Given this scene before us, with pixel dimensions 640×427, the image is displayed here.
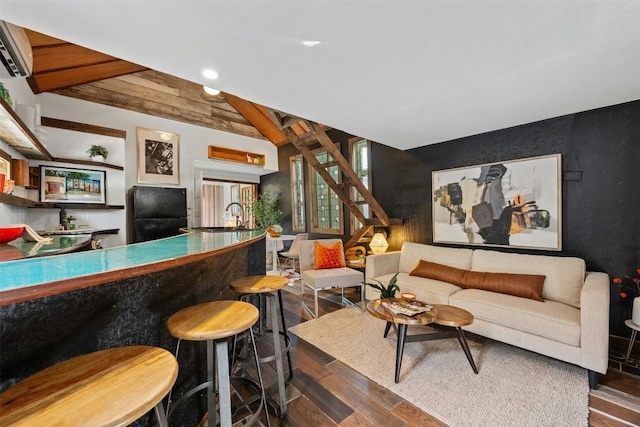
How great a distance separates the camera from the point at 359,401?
1724 mm

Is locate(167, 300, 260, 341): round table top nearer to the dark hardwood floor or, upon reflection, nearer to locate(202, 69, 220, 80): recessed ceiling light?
the dark hardwood floor

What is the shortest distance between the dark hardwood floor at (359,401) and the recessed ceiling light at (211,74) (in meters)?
2.30

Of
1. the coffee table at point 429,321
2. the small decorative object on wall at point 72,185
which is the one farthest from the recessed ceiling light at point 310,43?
the small decorative object on wall at point 72,185

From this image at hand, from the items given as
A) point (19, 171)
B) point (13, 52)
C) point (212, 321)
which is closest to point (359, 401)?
point (212, 321)

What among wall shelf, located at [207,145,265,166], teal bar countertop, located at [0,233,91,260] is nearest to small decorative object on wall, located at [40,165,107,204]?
wall shelf, located at [207,145,265,166]

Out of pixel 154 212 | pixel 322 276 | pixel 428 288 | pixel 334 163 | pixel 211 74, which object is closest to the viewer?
pixel 211 74

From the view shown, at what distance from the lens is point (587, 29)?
4.57 ft

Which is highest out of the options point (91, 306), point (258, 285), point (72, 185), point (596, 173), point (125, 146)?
point (125, 146)

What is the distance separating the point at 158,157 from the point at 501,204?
18.1 ft

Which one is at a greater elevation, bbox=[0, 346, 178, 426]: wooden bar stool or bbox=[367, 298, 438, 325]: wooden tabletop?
bbox=[0, 346, 178, 426]: wooden bar stool

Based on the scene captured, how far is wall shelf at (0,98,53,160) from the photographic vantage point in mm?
1891

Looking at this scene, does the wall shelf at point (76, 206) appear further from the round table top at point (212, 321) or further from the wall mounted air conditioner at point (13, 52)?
the round table top at point (212, 321)

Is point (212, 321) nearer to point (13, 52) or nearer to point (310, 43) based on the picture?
point (310, 43)

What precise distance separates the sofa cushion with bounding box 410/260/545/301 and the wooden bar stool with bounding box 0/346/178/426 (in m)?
2.84
